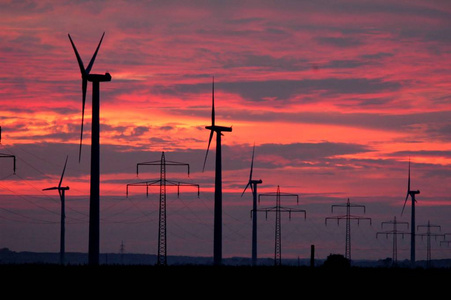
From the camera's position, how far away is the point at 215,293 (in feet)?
239

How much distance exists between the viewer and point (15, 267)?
88875 millimetres

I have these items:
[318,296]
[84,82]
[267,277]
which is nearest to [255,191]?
[84,82]

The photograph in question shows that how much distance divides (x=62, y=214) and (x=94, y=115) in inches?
3349

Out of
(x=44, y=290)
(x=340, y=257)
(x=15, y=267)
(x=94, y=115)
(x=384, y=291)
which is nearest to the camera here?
(x=44, y=290)

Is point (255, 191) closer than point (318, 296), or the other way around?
point (318, 296)

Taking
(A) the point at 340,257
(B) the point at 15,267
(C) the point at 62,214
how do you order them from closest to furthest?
(B) the point at 15,267 → (A) the point at 340,257 → (C) the point at 62,214

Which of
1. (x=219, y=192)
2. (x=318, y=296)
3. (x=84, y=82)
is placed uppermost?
(x=84, y=82)

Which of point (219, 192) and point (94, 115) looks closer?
point (94, 115)

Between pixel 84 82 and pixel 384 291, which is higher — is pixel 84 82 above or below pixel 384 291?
above

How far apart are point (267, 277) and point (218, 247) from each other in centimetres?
3943

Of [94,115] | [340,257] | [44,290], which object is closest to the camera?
[44,290]

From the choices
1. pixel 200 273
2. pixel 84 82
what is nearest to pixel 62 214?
pixel 84 82

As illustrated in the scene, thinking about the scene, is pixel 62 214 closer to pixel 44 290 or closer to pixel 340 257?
pixel 340 257

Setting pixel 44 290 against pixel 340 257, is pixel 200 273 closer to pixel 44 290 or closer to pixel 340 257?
pixel 44 290
